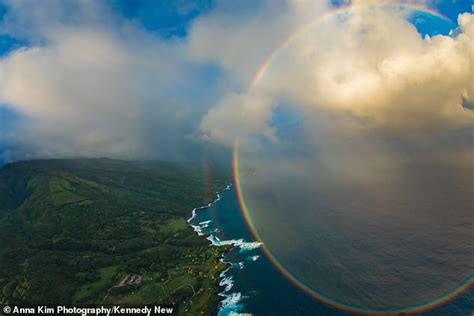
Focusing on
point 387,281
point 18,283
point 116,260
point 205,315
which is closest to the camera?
point 205,315

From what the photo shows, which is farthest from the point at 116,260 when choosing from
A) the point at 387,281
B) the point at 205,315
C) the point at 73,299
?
the point at 387,281

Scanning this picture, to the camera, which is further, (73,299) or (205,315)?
(73,299)

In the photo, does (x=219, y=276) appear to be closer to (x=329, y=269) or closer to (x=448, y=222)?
(x=329, y=269)

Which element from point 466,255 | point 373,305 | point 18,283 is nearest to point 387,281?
point 373,305

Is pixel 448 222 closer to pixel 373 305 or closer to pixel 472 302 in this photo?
pixel 472 302

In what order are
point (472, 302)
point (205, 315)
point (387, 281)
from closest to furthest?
1. point (472, 302)
2. point (205, 315)
3. point (387, 281)

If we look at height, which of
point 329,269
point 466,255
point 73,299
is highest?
point 466,255

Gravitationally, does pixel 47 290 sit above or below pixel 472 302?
below

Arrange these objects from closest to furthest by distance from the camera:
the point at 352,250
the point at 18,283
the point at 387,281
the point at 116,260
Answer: the point at 387,281, the point at 18,283, the point at 352,250, the point at 116,260

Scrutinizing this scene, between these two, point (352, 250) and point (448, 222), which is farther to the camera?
point (448, 222)
